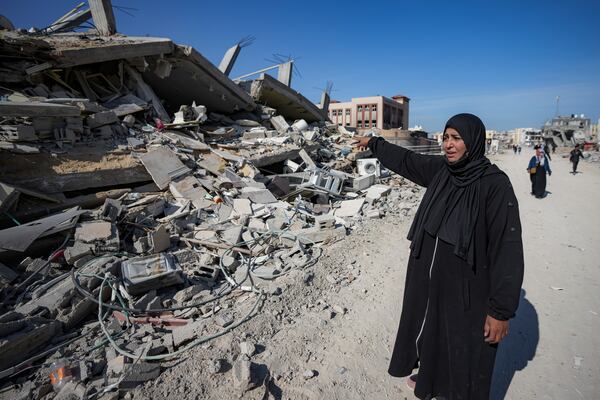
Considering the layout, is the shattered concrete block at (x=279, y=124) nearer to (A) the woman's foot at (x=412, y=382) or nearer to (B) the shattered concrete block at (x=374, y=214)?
(B) the shattered concrete block at (x=374, y=214)

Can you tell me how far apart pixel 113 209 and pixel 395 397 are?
170 inches

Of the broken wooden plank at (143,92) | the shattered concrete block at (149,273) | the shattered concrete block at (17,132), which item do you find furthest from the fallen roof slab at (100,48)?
the shattered concrete block at (149,273)

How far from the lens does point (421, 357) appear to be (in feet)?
6.32

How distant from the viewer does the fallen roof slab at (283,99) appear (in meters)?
11.0

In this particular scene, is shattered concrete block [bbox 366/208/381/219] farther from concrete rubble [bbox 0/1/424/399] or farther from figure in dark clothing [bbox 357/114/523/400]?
figure in dark clothing [bbox 357/114/523/400]

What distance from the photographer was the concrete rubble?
8.50 feet

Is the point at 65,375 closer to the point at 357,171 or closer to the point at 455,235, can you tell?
the point at 455,235

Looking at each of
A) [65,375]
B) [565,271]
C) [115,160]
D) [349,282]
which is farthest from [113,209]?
[565,271]

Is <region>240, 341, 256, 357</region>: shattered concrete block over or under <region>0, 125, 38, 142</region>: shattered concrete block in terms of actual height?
under

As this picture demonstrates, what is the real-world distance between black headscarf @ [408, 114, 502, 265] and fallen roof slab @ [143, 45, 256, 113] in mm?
8310

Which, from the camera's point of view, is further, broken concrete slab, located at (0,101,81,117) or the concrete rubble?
broken concrete slab, located at (0,101,81,117)

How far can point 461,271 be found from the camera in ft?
5.51

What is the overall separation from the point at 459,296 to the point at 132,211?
4.68m

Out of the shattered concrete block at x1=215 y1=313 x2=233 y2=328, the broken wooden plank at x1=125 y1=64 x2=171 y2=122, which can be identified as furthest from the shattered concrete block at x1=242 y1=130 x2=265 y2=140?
the shattered concrete block at x1=215 y1=313 x2=233 y2=328
